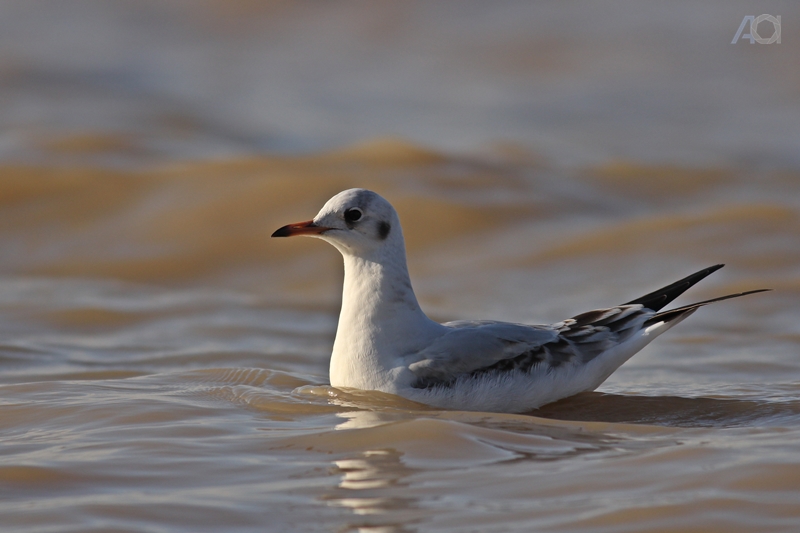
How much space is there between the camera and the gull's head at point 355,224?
552 centimetres

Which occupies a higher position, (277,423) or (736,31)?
(736,31)

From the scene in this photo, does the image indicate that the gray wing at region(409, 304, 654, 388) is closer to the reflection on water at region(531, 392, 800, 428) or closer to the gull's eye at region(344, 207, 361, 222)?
the reflection on water at region(531, 392, 800, 428)

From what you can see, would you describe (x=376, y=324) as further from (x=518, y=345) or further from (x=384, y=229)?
(x=518, y=345)

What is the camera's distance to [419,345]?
545 centimetres

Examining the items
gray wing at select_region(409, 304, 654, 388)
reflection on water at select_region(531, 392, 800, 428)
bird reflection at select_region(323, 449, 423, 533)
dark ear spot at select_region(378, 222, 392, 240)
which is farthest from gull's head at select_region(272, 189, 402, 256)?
bird reflection at select_region(323, 449, 423, 533)

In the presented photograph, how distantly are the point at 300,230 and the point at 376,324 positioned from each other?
628mm

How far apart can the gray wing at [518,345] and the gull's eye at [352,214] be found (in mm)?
777

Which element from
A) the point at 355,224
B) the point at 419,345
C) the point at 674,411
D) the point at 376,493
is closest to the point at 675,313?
the point at 674,411

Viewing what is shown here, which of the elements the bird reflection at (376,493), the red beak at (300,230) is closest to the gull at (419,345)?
the red beak at (300,230)

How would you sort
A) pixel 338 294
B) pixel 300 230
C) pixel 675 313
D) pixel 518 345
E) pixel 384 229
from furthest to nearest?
pixel 338 294 < pixel 675 313 < pixel 384 229 < pixel 518 345 < pixel 300 230

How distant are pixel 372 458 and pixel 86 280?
597 centimetres

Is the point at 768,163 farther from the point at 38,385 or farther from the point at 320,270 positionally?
the point at 38,385

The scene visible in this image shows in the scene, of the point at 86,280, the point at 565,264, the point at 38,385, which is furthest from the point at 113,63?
the point at 38,385

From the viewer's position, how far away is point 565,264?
984 cm
